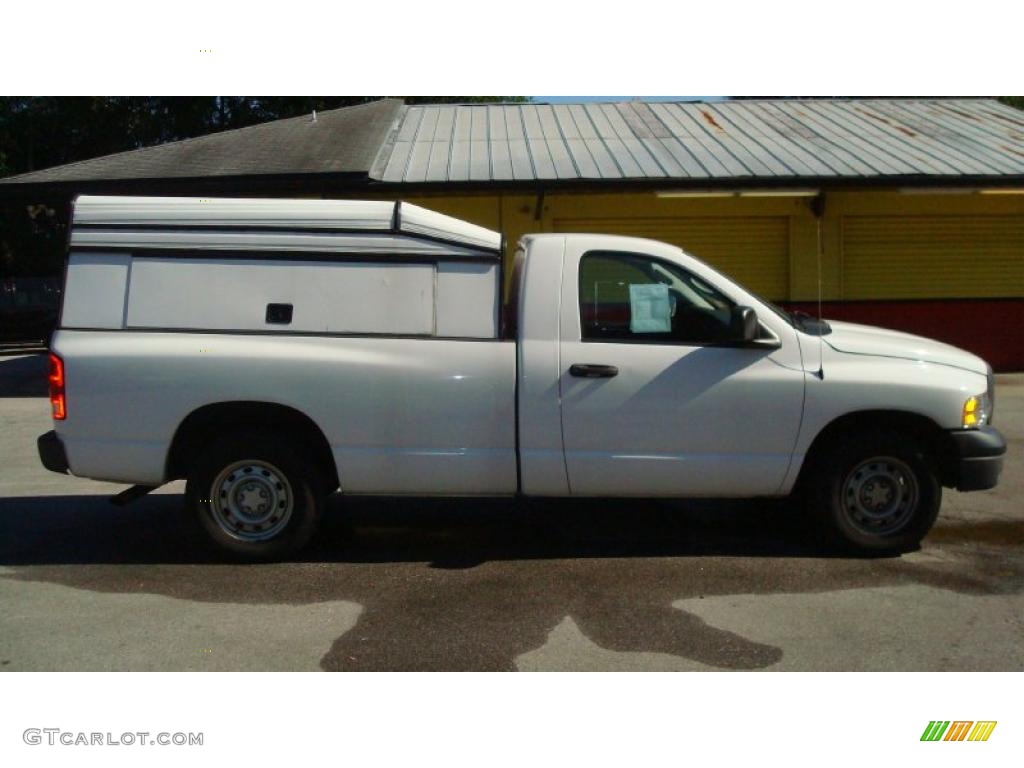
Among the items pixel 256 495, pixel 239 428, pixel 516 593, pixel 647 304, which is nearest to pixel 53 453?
pixel 239 428

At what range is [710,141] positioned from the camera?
1402 centimetres

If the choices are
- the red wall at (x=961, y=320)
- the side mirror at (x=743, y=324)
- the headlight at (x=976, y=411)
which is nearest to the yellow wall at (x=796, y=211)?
the red wall at (x=961, y=320)

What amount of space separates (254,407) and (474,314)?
1439 millimetres

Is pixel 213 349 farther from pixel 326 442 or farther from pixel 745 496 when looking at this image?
pixel 745 496

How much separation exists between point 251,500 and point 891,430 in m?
3.96

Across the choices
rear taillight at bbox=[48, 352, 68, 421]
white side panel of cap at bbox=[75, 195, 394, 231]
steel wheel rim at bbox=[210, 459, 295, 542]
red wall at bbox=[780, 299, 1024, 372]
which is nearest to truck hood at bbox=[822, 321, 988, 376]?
white side panel of cap at bbox=[75, 195, 394, 231]

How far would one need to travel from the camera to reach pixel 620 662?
14.2 ft

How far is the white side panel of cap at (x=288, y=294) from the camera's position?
555 centimetres

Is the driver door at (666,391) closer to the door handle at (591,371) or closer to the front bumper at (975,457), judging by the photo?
the door handle at (591,371)

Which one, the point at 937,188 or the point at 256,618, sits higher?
the point at 937,188

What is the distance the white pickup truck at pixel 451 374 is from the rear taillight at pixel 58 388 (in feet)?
0.05

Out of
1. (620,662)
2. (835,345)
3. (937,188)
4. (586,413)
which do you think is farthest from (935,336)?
(620,662)
